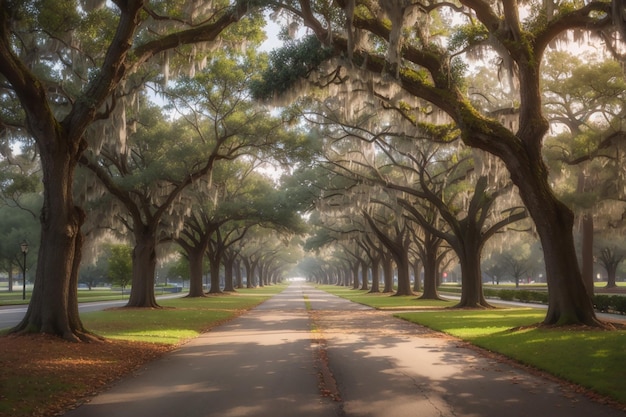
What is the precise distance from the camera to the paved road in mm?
6191

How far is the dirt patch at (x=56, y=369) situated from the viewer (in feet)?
21.4

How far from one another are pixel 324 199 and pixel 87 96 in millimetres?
21355

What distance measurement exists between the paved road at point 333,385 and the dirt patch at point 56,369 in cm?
40

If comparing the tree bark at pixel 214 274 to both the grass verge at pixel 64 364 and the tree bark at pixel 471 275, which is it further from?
the grass verge at pixel 64 364

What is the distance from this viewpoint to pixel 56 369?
335 inches

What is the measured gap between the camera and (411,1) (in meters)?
12.6

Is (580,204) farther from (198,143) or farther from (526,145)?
(198,143)

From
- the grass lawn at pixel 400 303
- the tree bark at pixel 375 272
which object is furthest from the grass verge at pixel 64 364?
the tree bark at pixel 375 272

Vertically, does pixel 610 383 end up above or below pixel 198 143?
below

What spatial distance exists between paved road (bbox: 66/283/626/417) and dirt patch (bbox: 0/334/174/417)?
40cm

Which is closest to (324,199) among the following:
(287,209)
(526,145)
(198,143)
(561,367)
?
(287,209)

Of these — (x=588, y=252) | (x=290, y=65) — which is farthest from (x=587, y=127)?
(x=290, y=65)

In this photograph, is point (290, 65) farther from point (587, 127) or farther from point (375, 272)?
point (375, 272)

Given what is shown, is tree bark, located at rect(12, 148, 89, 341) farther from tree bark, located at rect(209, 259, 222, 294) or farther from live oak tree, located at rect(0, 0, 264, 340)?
tree bark, located at rect(209, 259, 222, 294)
